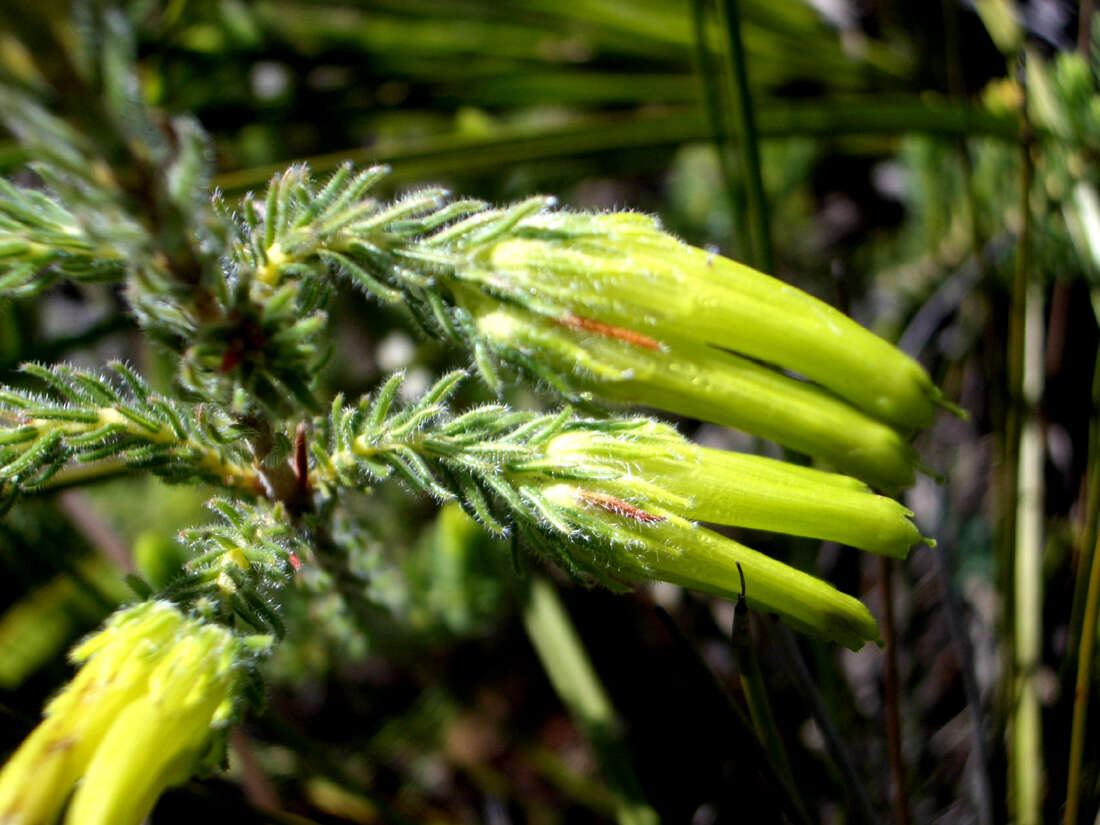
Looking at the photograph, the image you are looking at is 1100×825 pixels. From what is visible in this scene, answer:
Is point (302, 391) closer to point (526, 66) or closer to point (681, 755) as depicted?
point (681, 755)

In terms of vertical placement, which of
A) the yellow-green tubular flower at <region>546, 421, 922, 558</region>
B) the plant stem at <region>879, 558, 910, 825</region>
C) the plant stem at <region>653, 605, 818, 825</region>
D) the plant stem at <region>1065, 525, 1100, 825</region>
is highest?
the yellow-green tubular flower at <region>546, 421, 922, 558</region>

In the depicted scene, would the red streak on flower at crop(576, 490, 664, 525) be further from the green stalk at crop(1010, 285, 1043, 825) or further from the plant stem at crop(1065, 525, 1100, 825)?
the green stalk at crop(1010, 285, 1043, 825)

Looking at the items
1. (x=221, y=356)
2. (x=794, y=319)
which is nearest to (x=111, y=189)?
(x=221, y=356)

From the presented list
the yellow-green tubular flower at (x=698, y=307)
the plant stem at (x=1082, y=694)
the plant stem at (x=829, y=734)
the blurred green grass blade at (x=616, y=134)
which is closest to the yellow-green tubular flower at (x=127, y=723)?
the yellow-green tubular flower at (x=698, y=307)

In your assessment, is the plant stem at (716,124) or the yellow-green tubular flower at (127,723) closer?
the yellow-green tubular flower at (127,723)

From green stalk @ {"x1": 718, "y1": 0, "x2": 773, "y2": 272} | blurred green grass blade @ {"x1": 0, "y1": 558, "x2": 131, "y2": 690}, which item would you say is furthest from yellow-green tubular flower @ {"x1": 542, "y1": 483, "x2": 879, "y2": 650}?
blurred green grass blade @ {"x1": 0, "y1": 558, "x2": 131, "y2": 690}

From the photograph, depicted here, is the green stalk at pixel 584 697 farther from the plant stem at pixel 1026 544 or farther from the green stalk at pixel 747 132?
the green stalk at pixel 747 132

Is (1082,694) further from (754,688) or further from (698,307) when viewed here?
(698,307)
